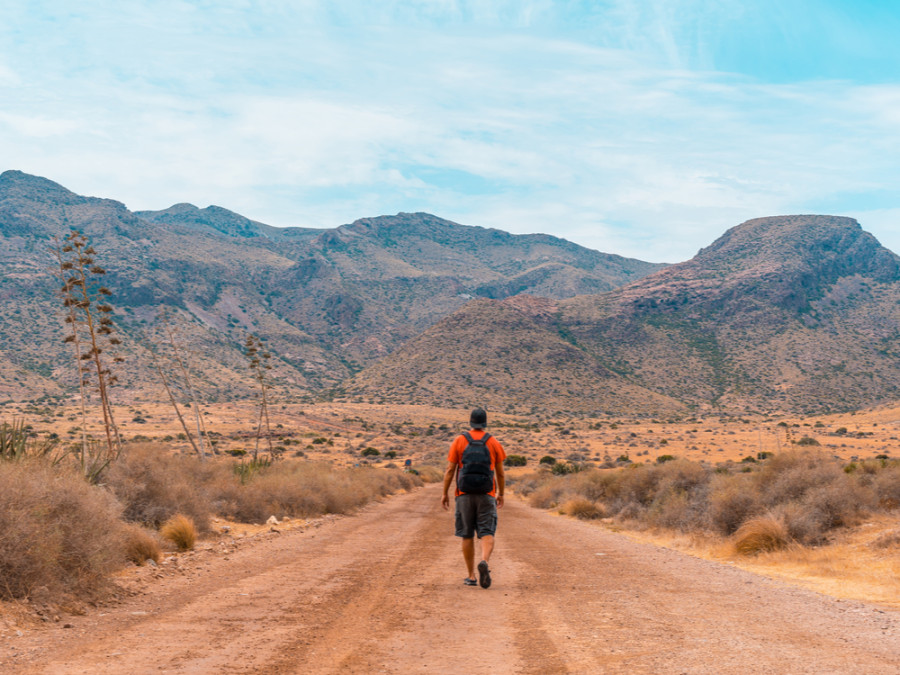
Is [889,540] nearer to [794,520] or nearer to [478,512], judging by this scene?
[794,520]

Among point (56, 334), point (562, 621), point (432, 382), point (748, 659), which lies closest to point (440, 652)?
point (562, 621)

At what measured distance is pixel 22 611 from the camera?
6379 millimetres

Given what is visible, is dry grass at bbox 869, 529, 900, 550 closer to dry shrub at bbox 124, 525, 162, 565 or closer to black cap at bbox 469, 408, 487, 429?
black cap at bbox 469, 408, 487, 429

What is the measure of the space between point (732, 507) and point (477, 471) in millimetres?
9055

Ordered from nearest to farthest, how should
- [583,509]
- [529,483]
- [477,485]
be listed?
[477,485] → [583,509] → [529,483]

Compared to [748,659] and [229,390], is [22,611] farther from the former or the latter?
[229,390]

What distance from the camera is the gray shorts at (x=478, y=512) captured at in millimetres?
8703

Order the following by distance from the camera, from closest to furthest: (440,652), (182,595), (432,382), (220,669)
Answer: (220,669) < (440,652) < (182,595) < (432,382)

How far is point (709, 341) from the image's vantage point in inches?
4075

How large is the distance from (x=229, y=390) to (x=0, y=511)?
95449 millimetres

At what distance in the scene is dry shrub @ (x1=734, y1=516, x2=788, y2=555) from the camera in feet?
41.0

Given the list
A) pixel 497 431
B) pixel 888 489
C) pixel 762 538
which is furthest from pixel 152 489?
pixel 497 431

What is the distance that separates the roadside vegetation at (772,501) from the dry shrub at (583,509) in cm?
178

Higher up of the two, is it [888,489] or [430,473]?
[888,489]
